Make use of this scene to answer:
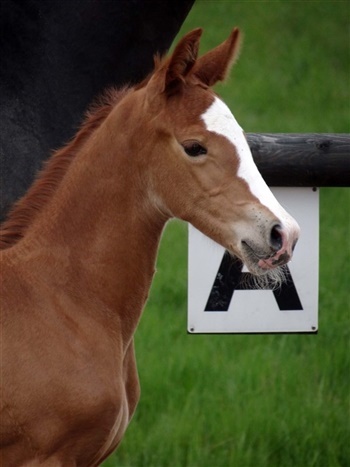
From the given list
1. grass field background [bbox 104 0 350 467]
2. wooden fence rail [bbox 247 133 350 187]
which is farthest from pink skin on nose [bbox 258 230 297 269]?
grass field background [bbox 104 0 350 467]

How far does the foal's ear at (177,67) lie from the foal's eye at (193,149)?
0.59 ft

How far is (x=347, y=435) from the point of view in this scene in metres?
4.94

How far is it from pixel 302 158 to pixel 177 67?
4.20ft

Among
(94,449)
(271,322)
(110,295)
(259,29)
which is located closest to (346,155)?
(271,322)

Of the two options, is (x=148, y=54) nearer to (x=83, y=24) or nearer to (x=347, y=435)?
(x=83, y=24)

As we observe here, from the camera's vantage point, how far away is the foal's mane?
11.2 ft

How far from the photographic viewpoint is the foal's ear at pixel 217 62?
10.9 ft

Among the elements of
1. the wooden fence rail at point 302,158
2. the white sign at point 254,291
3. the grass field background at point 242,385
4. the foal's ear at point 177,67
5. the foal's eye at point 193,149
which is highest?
the foal's ear at point 177,67

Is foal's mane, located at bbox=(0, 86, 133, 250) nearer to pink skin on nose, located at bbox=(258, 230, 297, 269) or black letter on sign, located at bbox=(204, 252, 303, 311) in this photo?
pink skin on nose, located at bbox=(258, 230, 297, 269)

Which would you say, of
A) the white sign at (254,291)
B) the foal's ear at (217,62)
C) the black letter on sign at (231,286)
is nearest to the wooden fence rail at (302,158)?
the white sign at (254,291)

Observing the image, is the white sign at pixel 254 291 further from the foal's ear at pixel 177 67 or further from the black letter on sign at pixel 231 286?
the foal's ear at pixel 177 67

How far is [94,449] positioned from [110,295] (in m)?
0.47

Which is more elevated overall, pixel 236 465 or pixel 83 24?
pixel 83 24

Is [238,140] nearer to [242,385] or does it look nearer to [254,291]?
[254,291]
